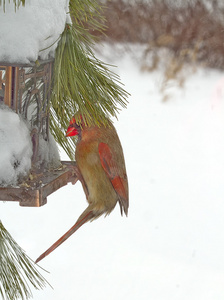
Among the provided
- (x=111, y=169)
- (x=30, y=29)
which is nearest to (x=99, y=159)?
(x=111, y=169)

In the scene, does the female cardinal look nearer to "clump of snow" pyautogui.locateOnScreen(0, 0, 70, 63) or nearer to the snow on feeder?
the snow on feeder

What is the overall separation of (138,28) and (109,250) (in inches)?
81.6

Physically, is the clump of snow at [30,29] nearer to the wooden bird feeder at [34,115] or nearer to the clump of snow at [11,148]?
the wooden bird feeder at [34,115]

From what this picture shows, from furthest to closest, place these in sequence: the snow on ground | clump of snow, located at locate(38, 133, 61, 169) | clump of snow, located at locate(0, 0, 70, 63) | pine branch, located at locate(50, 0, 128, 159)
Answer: the snow on ground < clump of snow, located at locate(38, 133, 61, 169) < pine branch, located at locate(50, 0, 128, 159) < clump of snow, located at locate(0, 0, 70, 63)

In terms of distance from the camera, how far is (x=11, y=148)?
1156 mm

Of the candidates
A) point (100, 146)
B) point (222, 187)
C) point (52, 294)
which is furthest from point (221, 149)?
point (100, 146)

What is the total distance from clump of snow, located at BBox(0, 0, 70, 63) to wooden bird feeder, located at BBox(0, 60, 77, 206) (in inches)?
0.8

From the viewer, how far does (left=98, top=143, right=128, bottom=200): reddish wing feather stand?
1.36 metres

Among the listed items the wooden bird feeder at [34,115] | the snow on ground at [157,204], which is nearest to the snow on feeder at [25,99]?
the wooden bird feeder at [34,115]

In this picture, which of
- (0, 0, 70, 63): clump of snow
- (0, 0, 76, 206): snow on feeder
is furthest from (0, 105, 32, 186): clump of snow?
(0, 0, 70, 63): clump of snow

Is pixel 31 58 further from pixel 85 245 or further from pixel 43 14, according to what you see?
pixel 85 245

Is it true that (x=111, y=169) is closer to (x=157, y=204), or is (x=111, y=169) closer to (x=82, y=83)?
(x=82, y=83)

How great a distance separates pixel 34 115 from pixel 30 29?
304mm

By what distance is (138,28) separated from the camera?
455cm
